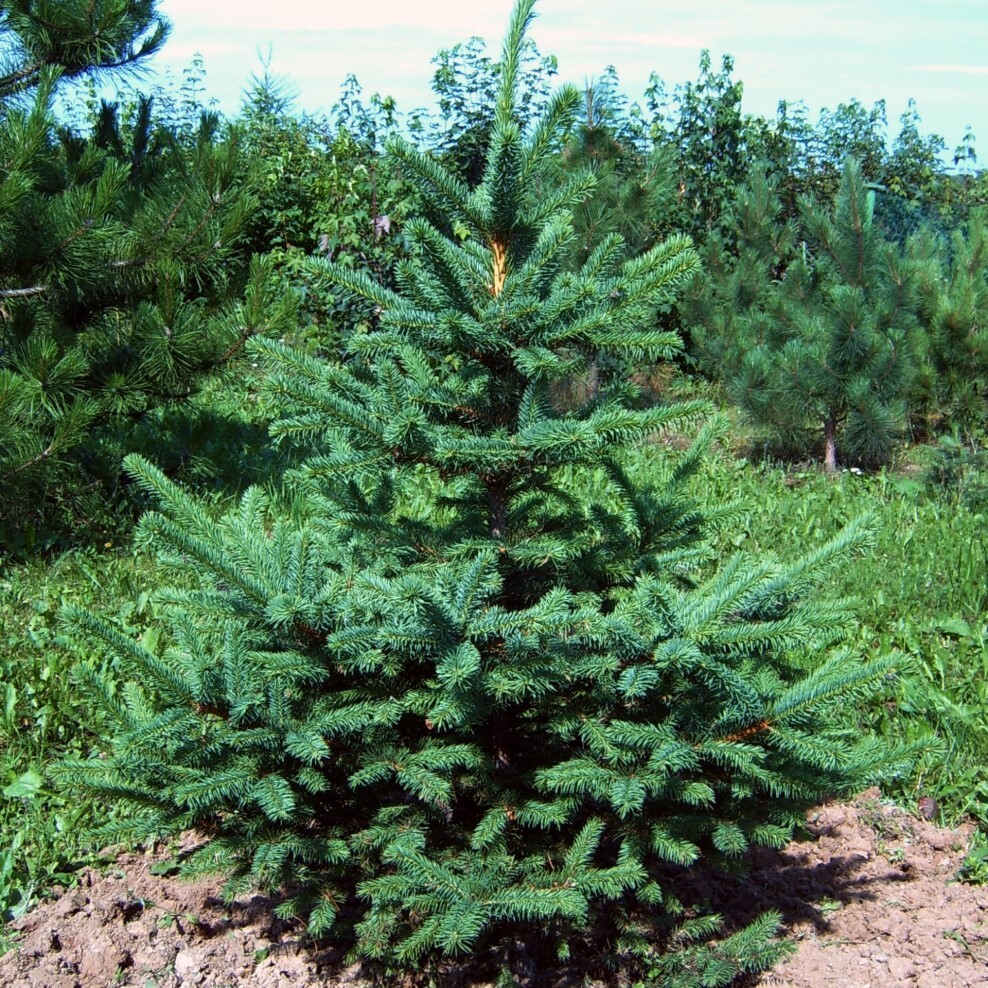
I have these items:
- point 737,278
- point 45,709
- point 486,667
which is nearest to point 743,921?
point 486,667

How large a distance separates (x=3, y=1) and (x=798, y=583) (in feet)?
15.0

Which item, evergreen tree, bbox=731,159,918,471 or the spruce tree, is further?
evergreen tree, bbox=731,159,918,471

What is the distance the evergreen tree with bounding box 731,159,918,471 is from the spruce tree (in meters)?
4.38

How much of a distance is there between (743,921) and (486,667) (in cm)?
117

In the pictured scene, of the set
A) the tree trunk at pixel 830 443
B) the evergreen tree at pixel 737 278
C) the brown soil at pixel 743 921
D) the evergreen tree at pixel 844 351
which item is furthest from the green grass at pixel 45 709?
the evergreen tree at pixel 737 278

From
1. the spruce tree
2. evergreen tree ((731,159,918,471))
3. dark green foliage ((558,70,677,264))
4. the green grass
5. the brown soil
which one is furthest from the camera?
dark green foliage ((558,70,677,264))

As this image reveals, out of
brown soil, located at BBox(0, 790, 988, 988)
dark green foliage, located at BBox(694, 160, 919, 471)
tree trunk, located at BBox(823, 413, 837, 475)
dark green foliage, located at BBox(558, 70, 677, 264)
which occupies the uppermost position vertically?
dark green foliage, located at BBox(558, 70, 677, 264)

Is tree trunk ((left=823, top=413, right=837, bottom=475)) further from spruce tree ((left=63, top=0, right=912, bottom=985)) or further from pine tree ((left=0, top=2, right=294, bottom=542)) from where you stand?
spruce tree ((left=63, top=0, right=912, bottom=985))

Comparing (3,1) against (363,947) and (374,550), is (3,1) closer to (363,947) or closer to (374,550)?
(374,550)

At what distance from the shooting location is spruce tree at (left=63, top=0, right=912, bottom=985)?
2473 millimetres

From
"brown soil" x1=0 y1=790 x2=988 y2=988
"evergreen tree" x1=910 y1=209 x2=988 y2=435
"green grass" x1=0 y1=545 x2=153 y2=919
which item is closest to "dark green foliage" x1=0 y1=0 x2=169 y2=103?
"green grass" x1=0 y1=545 x2=153 y2=919

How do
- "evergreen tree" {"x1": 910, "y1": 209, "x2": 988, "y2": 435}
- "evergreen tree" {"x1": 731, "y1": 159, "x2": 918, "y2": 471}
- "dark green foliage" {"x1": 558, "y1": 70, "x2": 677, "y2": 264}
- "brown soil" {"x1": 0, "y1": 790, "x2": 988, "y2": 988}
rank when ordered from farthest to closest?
1. "dark green foliage" {"x1": 558, "y1": 70, "x2": 677, "y2": 264}
2. "evergreen tree" {"x1": 910, "y1": 209, "x2": 988, "y2": 435}
3. "evergreen tree" {"x1": 731, "y1": 159, "x2": 918, "y2": 471}
4. "brown soil" {"x1": 0, "y1": 790, "x2": 988, "y2": 988}

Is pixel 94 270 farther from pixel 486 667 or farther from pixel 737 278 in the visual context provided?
pixel 737 278

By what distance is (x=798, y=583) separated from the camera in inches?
105
